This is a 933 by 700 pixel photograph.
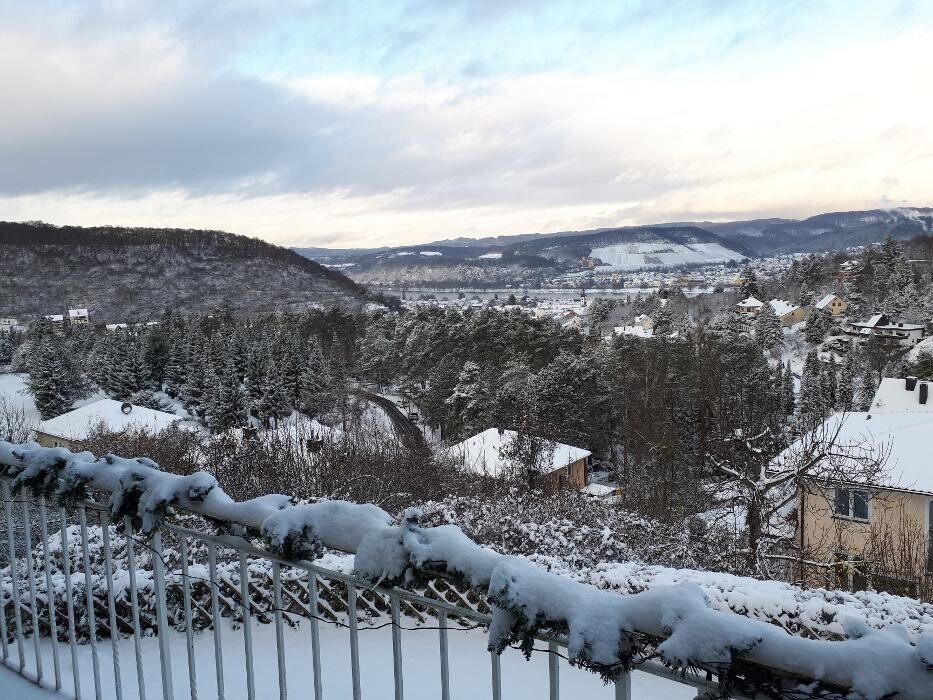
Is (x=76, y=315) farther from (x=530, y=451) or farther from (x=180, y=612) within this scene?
(x=180, y=612)

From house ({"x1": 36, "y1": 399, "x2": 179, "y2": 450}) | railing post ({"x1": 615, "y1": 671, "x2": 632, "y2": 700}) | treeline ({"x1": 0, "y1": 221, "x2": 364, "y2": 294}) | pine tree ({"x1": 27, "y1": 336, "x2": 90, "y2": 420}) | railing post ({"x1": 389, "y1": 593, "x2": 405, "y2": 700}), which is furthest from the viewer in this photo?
treeline ({"x1": 0, "y1": 221, "x2": 364, "y2": 294})

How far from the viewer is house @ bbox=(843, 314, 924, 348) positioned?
44219 mm

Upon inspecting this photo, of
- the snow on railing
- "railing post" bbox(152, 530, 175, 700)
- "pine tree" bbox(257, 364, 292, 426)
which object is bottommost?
"pine tree" bbox(257, 364, 292, 426)

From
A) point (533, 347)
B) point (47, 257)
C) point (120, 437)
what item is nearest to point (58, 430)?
point (120, 437)

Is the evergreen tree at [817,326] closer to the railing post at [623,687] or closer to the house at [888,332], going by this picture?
the house at [888,332]

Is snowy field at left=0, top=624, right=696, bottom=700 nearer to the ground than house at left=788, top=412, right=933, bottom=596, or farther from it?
farther from it

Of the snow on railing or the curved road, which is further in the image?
the curved road

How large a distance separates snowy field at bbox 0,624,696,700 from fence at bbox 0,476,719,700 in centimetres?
3

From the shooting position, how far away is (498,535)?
26.9 ft

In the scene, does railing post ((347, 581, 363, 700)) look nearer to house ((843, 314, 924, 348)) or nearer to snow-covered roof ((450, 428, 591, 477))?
snow-covered roof ((450, 428, 591, 477))

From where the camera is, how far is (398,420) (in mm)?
32875

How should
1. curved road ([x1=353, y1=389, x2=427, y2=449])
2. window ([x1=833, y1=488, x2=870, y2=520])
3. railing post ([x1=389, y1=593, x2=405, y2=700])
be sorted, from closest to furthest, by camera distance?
1. railing post ([x1=389, y1=593, x2=405, y2=700])
2. window ([x1=833, y1=488, x2=870, y2=520])
3. curved road ([x1=353, y1=389, x2=427, y2=449])

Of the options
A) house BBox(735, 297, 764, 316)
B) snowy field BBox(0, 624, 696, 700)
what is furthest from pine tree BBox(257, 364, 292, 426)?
house BBox(735, 297, 764, 316)

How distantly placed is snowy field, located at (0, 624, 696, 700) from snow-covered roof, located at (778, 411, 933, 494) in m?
9.93
